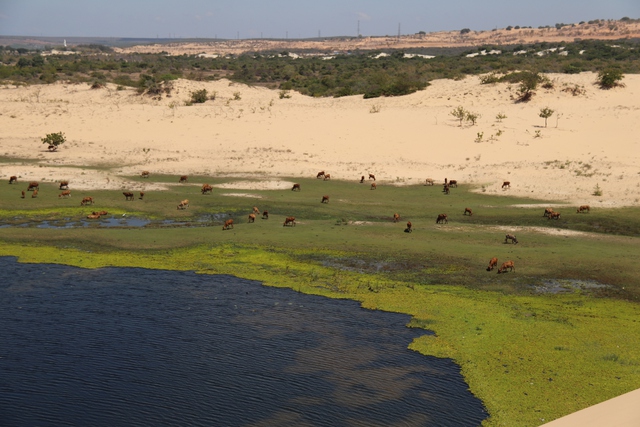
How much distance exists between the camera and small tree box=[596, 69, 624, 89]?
60.5 m

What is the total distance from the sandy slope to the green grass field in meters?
4.30

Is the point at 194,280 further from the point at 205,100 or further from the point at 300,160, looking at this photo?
the point at 205,100

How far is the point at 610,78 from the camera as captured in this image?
60344 mm

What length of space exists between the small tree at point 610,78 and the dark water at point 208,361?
4761cm

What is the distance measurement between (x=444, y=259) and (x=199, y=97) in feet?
149

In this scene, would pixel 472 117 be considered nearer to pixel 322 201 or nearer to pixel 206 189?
pixel 322 201

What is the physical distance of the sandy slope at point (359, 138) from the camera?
137ft

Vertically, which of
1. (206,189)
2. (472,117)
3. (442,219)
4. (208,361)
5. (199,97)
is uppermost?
(199,97)

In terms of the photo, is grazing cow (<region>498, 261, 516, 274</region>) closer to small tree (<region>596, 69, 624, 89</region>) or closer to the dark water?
the dark water

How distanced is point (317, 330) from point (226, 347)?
2595 millimetres

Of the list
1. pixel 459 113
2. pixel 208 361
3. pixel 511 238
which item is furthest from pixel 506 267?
pixel 459 113

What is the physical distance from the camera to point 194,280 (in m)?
23.5

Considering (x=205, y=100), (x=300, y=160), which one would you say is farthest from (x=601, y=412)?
(x=205, y=100)

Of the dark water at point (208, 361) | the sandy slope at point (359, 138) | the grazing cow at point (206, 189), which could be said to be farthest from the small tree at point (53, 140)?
the dark water at point (208, 361)
